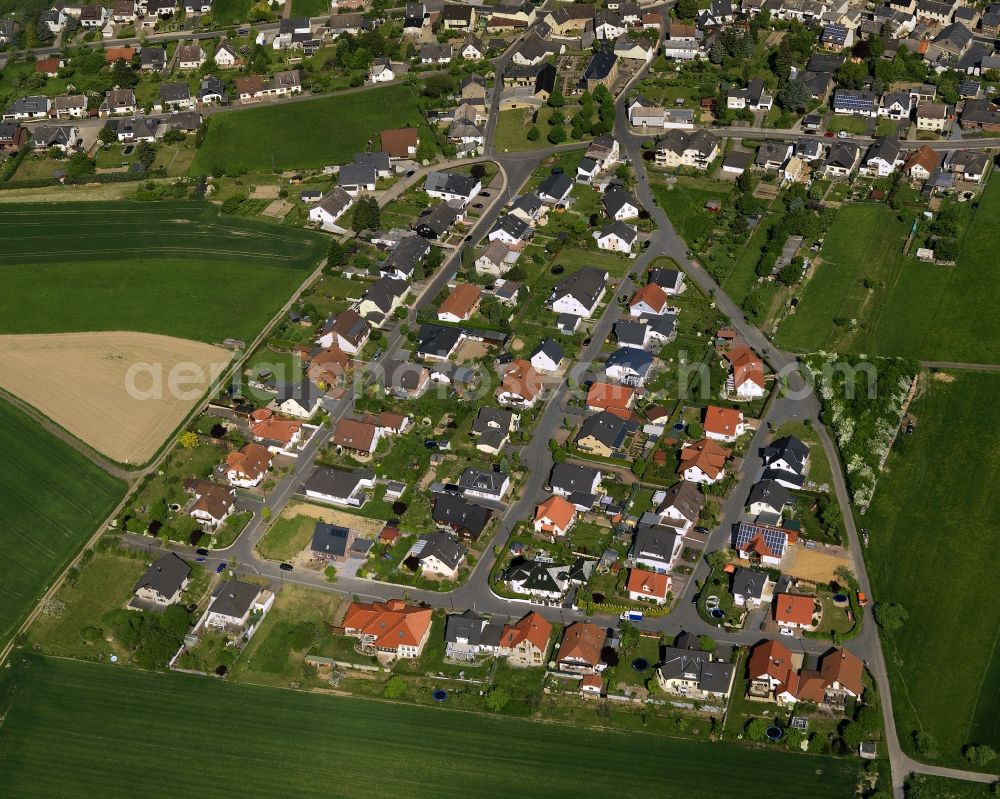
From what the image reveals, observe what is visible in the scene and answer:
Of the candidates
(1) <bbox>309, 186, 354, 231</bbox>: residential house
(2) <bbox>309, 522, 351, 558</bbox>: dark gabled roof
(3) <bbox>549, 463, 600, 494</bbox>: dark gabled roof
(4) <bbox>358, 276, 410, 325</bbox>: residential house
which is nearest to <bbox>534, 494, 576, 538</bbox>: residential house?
(3) <bbox>549, 463, 600, 494</bbox>: dark gabled roof

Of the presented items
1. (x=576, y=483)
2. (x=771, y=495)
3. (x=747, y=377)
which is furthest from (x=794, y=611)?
(x=747, y=377)

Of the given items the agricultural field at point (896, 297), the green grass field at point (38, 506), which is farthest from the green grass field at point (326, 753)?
the agricultural field at point (896, 297)

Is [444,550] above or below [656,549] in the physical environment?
below

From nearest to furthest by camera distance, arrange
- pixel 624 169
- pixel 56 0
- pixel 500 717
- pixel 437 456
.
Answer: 1. pixel 500 717
2. pixel 437 456
3. pixel 624 169
4. pixel 56 0

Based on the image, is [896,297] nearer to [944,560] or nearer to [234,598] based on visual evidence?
[944,560]

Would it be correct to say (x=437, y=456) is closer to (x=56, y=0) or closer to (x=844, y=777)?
(x=844, y=777)

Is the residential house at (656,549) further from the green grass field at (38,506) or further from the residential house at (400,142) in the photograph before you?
the residential house at (400,142)

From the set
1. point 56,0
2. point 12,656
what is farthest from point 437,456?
point 56,0
